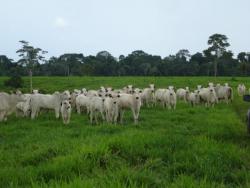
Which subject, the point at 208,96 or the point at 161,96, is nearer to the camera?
the point at 161,96

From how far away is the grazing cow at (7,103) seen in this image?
62.5 feet

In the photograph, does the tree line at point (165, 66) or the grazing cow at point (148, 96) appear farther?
the tree line at point (165, 66)

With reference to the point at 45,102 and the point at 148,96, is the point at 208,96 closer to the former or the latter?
the point at 148,96

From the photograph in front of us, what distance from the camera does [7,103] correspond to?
64.2ft

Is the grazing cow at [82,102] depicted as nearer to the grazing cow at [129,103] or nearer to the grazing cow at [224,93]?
the grazing cow at [129,103]

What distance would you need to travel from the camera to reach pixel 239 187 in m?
7.06

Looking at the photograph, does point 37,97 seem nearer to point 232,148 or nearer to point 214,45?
point 232,148

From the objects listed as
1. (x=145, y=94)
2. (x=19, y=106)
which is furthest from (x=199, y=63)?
(x=19, y=106)

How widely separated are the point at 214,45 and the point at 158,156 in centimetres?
6511

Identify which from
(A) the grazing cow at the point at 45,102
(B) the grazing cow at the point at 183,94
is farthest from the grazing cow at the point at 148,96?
(A) the grazing cow at the point at 45,102

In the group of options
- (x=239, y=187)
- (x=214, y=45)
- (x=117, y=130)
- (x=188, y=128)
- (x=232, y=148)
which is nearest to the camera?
(x=239, y=187)

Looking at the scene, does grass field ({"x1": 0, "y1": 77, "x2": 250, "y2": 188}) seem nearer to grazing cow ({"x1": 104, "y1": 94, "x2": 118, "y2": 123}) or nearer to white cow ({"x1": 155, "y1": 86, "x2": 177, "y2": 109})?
grazing cow ({"x1": 104, "y1": 94, "x2": 118, "y2": 123})

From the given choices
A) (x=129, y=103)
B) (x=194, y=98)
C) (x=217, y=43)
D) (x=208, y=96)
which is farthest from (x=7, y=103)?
(x=217, y=43)

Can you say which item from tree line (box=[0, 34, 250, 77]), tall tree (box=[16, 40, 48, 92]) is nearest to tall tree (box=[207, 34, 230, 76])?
tree line (box=[0, 34, 250, 77])
